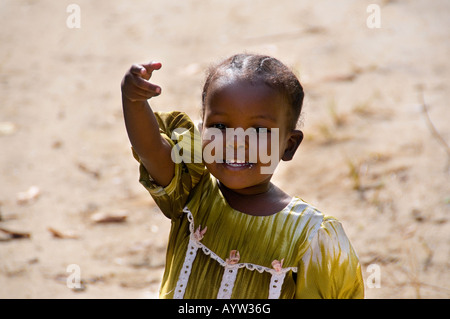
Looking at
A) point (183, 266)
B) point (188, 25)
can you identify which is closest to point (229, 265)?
point (183, 266)

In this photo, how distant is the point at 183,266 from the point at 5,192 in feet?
7.47

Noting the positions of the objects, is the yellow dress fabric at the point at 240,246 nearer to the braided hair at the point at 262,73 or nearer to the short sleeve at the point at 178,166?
the short sleeve at the point at 178,166

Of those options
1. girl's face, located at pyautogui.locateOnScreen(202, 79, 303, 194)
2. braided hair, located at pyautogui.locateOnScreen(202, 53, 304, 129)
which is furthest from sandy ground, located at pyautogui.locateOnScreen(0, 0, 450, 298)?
girl's face, located at pyautogui.locateOnScreen(202, 79, 303, 194)

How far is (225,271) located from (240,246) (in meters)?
0.09

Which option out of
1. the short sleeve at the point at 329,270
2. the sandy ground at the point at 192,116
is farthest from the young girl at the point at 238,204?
the sandy ground at the point at 192,116

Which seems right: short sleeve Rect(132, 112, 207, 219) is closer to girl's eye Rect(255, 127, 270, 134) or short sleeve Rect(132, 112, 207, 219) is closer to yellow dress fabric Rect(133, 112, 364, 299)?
yellow dress fabric Rect(133, 112, 364, 299)

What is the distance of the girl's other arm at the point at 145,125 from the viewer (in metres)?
1.74

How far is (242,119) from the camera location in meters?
1.85

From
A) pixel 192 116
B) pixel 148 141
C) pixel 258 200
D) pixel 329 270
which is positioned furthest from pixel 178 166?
pixel 192 116

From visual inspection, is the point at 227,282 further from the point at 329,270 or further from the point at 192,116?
the point at 192,116

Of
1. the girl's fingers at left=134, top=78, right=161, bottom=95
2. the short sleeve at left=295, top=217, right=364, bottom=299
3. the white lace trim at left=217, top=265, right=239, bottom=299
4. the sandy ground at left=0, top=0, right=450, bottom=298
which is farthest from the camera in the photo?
the sandy ground at left=0, top=0, right=450, bottom=298

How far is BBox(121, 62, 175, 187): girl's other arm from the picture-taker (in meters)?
1.74
